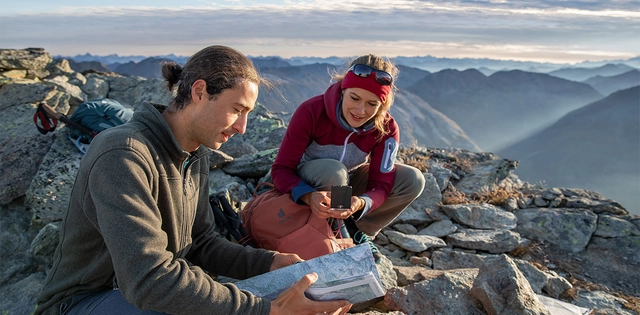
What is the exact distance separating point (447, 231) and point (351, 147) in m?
2.66

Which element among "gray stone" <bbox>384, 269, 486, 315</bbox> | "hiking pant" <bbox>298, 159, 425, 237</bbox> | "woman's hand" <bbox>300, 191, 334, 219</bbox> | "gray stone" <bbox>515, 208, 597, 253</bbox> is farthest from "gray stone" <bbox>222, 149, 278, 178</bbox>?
"gray stone" <bbox>515, 208, 597, 253</bbox>

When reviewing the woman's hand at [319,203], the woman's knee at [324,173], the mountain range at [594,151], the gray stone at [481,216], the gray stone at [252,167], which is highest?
the woman's knee at [324,173]

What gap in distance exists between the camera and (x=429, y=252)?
599 centimetres

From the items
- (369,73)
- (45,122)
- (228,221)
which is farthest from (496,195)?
(45,122)

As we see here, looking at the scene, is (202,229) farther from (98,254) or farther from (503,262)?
(503,262)

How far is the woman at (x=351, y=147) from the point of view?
4383 millimetres

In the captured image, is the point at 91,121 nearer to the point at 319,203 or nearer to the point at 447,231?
the point at 319,203

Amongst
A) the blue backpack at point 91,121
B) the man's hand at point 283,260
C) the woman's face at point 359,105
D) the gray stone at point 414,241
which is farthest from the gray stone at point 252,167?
the man's hand at point 283,260

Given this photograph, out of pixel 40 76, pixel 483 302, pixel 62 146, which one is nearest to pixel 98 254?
pixel 483 302

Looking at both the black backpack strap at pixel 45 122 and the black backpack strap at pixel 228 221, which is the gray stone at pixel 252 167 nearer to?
the black backpack strap at pixel 228 221

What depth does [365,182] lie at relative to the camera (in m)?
5.05

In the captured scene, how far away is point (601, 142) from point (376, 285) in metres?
189

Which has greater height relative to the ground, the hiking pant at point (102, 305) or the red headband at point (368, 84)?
the red headband at point (368, 84)

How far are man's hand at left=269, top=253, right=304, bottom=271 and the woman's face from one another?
1.75m
